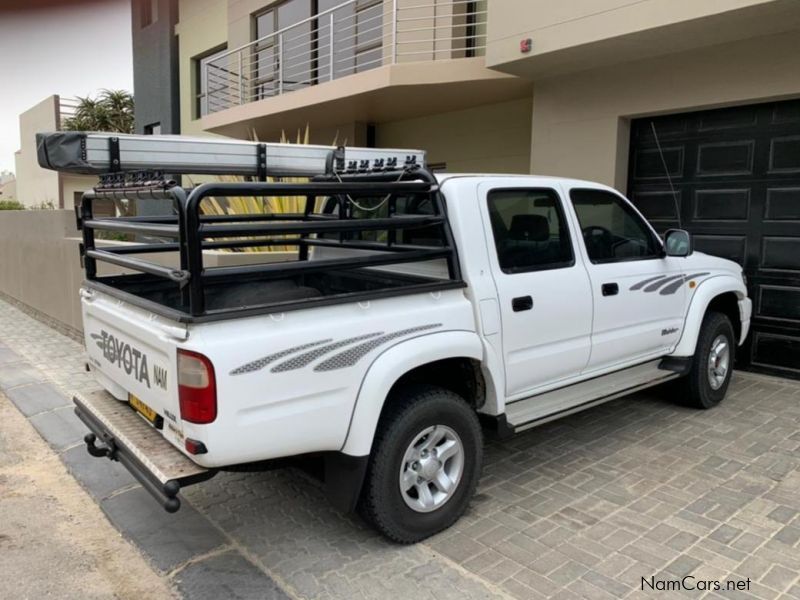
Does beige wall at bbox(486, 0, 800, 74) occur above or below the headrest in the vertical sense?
above

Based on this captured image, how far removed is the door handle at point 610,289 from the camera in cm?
442

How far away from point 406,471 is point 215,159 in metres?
2.29

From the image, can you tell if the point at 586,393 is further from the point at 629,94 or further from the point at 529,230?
the point at 629,94

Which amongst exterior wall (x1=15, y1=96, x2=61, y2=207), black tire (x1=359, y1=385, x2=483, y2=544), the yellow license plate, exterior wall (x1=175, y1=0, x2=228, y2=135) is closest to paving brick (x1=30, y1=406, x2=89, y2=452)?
the yellow license plate

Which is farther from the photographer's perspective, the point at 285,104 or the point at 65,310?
the point at 285,104

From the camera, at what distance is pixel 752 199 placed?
6883 mm

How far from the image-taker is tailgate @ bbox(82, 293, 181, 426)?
2908 millimetres

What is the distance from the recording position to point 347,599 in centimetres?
299

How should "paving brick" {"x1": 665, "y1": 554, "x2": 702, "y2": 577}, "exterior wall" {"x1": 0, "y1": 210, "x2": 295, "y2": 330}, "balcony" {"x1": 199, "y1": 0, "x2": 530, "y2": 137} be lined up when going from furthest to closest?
"balcony" {"x1": 199, "y1": 0, "x2": 530, "y2": 137} → "exterior wall" {"x1": 0, "y1": 210, "x2": 295, "y2": 330} → "paving brick" {"x1": 665, "y1": 554, "x2": 702, "y2": 577}

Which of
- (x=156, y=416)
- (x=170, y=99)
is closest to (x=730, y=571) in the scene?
(x=156, y=416)

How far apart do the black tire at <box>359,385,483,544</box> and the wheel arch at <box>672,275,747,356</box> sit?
95.5 inches

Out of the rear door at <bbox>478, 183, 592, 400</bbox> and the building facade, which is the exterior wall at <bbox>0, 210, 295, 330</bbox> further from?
the building facade

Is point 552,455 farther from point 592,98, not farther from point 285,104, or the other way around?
point 285,104

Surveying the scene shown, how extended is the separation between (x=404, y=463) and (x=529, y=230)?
1.68 meters
